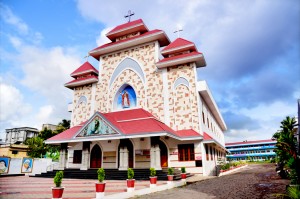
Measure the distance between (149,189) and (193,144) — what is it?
27.1ft

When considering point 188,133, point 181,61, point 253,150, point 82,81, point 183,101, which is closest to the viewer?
point 188,133

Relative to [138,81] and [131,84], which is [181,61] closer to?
[138,81]

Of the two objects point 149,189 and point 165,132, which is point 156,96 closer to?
point 165,132

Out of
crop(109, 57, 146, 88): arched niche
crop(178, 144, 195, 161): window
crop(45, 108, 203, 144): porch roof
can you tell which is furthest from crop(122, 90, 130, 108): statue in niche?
crop(178, 144, 195, 161): window

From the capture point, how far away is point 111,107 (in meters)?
21.8

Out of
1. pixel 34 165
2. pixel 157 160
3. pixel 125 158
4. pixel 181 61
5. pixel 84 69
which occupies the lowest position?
pixel 34 165

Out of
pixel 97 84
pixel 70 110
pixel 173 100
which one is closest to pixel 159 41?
pixel 173 100

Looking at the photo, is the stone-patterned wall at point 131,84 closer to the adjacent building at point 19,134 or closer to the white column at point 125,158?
the white column at point 125,158

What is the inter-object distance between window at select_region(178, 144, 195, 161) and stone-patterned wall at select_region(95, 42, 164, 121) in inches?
122

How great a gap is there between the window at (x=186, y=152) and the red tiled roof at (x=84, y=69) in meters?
12.8

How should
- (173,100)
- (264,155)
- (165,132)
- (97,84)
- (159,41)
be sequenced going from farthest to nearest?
(264,155) → (97,84) → (159,41) → (173,100) → (165,132)

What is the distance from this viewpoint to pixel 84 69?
24203mm

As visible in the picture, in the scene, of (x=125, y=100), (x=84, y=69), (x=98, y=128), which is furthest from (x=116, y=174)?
(x=84, y=69)

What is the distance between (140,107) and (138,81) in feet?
8.44
